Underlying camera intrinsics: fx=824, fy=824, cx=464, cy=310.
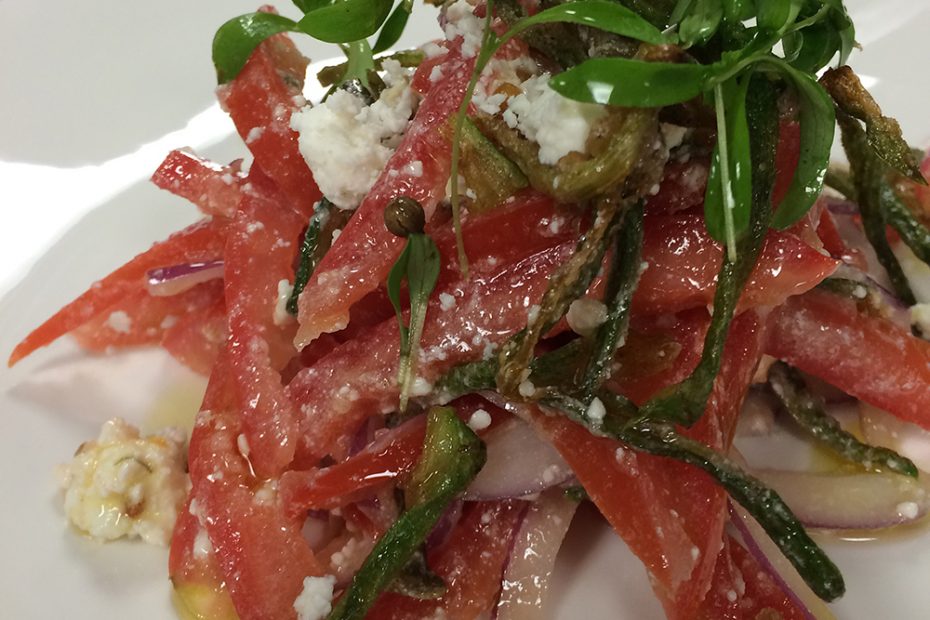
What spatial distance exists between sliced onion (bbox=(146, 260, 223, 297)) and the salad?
210 mm

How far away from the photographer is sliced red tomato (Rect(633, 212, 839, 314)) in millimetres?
1394

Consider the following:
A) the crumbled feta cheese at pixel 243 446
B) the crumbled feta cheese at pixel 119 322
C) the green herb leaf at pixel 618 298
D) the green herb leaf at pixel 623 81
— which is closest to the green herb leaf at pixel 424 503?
the green herb leaf at pixel 618 298

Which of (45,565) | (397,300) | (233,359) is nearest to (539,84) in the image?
(397,300)

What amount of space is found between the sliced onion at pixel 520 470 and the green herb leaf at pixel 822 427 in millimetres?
563

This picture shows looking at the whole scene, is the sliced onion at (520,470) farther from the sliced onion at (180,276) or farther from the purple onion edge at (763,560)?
the sliced onion at (180,276)

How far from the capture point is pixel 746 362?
1.51 metres

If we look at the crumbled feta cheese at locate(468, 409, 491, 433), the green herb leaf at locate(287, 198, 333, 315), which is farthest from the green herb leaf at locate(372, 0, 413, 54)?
the crumbled feta cheese at locate(468, 409, 491, 433)

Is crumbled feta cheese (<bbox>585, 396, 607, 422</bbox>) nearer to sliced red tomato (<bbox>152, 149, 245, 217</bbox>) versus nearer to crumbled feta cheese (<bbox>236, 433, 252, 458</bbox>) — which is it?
crumbled feta cheese (<bbox>236, 433, 252, 458</bbox>)

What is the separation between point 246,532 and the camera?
147cm

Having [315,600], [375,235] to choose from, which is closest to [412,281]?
[375,235]

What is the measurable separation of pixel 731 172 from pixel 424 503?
2.38 feet

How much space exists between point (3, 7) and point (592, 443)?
236cm

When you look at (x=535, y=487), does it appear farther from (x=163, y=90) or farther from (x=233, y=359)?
(x=163, y=90)

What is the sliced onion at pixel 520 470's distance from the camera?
1506mm
